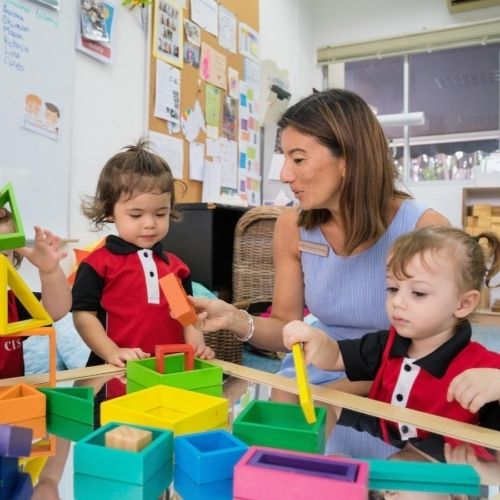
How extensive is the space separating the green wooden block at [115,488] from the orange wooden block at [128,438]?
2 centimetres

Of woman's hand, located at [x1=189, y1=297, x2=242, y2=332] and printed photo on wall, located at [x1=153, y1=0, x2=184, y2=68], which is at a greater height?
printed photo on wall, located at [x1=153, y1=0, x2=184, y2=68]

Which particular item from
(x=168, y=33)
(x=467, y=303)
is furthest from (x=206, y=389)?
(x=168, y=33)

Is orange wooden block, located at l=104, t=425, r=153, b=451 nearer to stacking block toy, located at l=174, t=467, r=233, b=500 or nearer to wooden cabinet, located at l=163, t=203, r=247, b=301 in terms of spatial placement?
stacking block toy, located at l=174, t=467, r=233, b=500

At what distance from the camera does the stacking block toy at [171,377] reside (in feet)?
Answer: 2.04

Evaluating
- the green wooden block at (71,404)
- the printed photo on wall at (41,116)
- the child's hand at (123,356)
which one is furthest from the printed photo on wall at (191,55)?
the green wooden block at (71,404)

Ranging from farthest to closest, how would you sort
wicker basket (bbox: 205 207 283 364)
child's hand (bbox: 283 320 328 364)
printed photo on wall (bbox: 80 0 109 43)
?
1. wicker basket (bbox: 205 207 283 364)
2. printed photo on wall (bbox: 80 0 109 43)
3. child's hand (bbox: 283 320 328 364)

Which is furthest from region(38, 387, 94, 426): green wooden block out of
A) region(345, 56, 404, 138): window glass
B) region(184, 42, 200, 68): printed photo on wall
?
region(345, 56, 404, 138): window glass

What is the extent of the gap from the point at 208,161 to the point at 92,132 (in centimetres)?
74

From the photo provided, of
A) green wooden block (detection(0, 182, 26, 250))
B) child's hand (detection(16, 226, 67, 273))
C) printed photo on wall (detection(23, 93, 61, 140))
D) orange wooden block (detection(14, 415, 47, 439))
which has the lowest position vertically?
orange wooden block (detection(14, 415, 47, 439))

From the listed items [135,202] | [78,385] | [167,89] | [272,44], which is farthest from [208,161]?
[78,385]

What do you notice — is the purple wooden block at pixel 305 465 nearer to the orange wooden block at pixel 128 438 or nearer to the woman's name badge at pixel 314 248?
the orange wooden block at pixel 128 438

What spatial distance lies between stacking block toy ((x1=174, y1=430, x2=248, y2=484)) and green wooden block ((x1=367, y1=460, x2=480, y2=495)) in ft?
0.34

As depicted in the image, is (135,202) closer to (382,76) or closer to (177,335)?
(177,335)

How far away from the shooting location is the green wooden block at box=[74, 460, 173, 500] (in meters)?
→ 0.38
